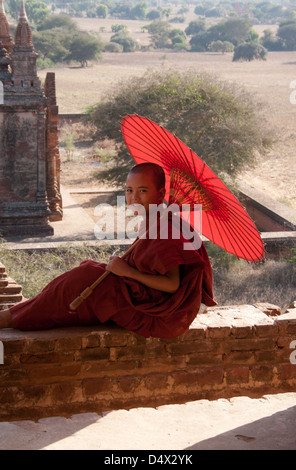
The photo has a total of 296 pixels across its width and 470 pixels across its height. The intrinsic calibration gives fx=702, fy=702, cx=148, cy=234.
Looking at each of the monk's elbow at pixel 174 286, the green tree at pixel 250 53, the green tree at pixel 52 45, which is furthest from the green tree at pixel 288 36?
the monk's elbow at pixel 174 286

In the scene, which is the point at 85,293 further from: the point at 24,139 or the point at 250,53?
the point at 250,53

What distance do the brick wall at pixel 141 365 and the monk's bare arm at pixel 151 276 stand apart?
1.24 feet

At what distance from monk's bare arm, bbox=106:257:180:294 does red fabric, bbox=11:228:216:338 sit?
41 millimetres

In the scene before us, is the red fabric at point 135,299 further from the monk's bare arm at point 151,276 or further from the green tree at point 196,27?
the green tree at point 196,27

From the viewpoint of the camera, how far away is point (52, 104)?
46.6 feet

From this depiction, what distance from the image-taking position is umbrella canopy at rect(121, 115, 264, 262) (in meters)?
3.85

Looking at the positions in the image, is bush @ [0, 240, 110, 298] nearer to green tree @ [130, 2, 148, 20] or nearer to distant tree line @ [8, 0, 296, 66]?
distant tree line @ [8, 0, 296, 66]

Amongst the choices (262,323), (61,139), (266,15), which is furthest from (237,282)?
(266,15)

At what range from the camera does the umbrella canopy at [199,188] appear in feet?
12.6

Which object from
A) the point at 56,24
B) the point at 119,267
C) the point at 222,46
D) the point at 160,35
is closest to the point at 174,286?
the point at 119,267

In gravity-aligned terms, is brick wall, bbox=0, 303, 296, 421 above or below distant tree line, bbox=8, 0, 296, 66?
below

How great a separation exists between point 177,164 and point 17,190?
34.8 ft

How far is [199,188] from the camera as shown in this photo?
3930 mm

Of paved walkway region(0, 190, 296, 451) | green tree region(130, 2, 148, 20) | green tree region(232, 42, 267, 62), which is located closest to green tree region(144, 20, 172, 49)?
green tree region(232, 42, 267, 62)
